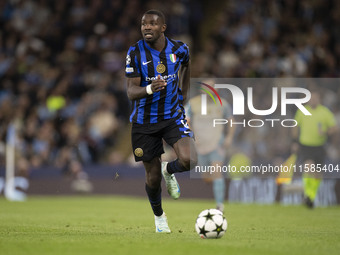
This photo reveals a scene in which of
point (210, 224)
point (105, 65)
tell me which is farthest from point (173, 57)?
point (105, 65)

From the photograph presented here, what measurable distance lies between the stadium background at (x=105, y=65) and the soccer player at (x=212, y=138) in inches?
87.9

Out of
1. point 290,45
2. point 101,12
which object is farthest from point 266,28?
point 101,12

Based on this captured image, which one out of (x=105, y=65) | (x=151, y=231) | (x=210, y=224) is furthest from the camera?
(x=105, y=65)

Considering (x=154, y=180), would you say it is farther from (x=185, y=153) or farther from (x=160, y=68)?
(x=160, y=68)

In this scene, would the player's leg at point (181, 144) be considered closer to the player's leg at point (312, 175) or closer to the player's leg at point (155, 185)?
the player's leg at point (155, 185)

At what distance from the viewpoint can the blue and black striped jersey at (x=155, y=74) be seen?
7.92 meters

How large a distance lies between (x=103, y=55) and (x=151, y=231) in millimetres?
13175

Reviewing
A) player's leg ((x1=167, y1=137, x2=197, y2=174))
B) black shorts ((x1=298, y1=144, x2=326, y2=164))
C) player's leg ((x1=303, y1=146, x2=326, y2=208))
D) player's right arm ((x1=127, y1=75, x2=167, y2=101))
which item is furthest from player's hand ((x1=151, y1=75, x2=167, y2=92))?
black shorts ((x1=298, y1=144, x2=326, y2=164))

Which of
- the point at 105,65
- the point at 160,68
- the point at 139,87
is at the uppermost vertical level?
the point at 105,65

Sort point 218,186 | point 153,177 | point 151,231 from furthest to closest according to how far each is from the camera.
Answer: point 218,186
point 151,231
point 153,177

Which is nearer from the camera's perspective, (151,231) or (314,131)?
(151,231)

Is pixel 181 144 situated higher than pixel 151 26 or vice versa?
pixel 151 26

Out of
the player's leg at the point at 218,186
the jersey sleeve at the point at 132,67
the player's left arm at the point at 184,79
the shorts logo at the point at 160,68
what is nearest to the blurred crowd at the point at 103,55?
the player's leg at the point at 218,186

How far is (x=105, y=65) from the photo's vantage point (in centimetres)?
2088
